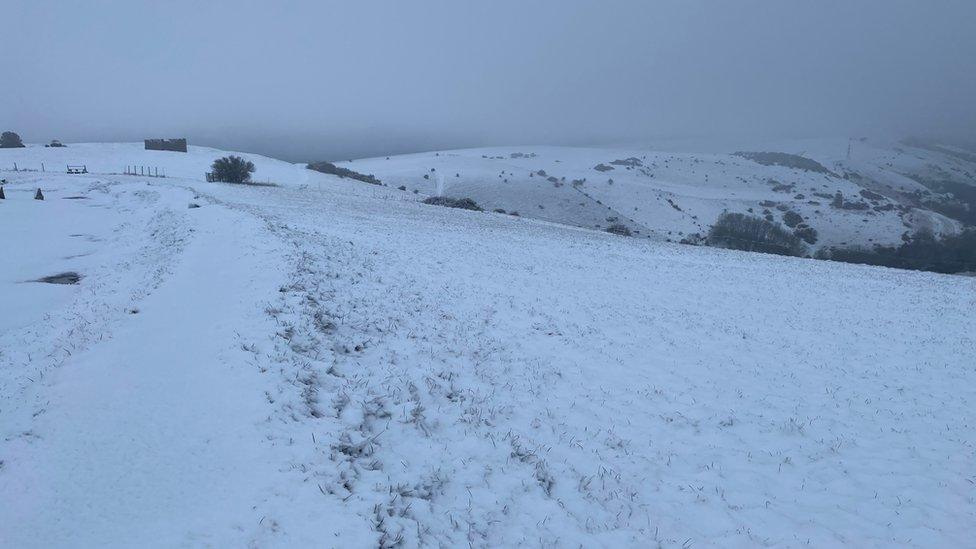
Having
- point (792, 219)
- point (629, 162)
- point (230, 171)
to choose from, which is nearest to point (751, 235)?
point (792, 219)

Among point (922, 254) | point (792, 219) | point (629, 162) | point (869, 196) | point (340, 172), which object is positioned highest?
point (629, 162)

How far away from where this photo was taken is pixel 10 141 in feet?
234

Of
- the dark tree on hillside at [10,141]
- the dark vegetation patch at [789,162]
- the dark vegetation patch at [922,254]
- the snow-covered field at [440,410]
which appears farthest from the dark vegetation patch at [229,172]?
the dark vegetation patch at [789,162]

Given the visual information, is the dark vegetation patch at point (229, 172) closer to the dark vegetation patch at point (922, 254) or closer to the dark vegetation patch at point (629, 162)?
the dark vegetation patch at point (922, 254)

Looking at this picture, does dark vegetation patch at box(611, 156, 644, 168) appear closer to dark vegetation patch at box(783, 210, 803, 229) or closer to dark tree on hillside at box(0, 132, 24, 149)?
dark vegetation patch at box(783, 210, 803, 229)

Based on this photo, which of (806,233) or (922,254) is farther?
(806,233)

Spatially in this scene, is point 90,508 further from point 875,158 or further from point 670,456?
point 875,158

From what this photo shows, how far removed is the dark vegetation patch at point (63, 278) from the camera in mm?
15104

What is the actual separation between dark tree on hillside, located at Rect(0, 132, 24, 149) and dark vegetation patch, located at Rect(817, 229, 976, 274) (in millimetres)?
117694

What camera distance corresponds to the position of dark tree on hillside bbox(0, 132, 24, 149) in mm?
70438

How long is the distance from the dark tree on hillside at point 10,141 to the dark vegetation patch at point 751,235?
10492cm

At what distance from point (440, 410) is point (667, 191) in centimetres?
9114

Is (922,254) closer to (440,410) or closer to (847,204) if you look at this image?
(847,204)

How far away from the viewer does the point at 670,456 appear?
8.25 metres
